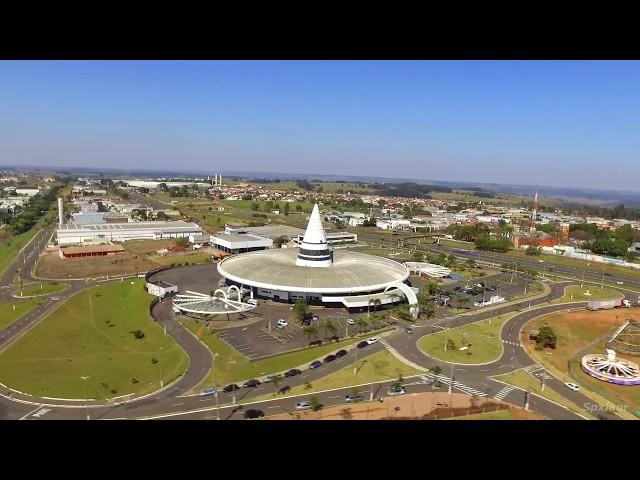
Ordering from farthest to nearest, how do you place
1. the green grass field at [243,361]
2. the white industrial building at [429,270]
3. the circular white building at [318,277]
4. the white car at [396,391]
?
the white industrial building at [429,270] → the circular white building at [318,277] → the green grass field at [243,361] → the white car at [396,391]

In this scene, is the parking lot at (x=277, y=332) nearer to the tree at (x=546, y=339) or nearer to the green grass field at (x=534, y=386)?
the green grass field at (x=534, y=386)

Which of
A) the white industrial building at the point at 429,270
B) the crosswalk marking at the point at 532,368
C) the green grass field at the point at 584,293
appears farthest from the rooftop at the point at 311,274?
the green grass field at the point at 584,293

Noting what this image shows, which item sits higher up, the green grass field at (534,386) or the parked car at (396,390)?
the green grass field at (534,386)

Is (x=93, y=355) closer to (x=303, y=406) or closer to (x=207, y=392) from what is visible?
(x=207, y=392)

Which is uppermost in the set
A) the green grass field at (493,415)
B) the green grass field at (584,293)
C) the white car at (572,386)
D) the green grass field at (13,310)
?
the green grass field at (584,293)

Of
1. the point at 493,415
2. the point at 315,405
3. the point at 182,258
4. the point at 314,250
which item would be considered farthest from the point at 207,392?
the point at 182,258

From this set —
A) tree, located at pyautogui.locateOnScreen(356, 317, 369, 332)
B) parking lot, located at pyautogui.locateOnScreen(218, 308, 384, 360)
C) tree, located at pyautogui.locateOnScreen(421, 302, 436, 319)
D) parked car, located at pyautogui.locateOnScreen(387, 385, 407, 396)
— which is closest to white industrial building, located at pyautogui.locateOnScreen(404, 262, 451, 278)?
tree, located at pyautogui.locateOnScreen(421, 302, 436, 319)
